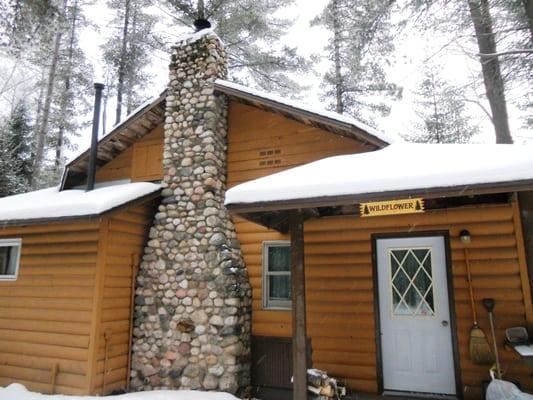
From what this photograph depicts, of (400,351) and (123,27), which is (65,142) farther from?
(400,351)

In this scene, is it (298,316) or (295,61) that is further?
(295,61)

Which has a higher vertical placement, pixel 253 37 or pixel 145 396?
pixel 253 37

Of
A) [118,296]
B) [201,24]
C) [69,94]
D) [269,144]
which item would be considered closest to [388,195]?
[269,144]

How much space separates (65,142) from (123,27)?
5.97m

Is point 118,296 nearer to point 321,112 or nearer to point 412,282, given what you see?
point 321,112

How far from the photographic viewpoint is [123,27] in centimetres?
1725

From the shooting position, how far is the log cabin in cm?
540

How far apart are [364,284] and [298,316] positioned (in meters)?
1.73

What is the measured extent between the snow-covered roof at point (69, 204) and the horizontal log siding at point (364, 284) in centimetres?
217

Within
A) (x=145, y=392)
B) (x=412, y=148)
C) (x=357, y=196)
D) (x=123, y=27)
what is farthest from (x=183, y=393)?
(x=123, y=27)

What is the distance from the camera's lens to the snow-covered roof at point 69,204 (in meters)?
6.15

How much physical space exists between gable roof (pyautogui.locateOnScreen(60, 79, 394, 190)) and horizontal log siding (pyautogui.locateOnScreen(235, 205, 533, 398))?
1.37m

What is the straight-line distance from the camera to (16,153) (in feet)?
51.7

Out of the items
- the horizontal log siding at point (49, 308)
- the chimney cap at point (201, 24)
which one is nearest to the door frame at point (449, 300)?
the horizontal log siding at point (49, 308)
